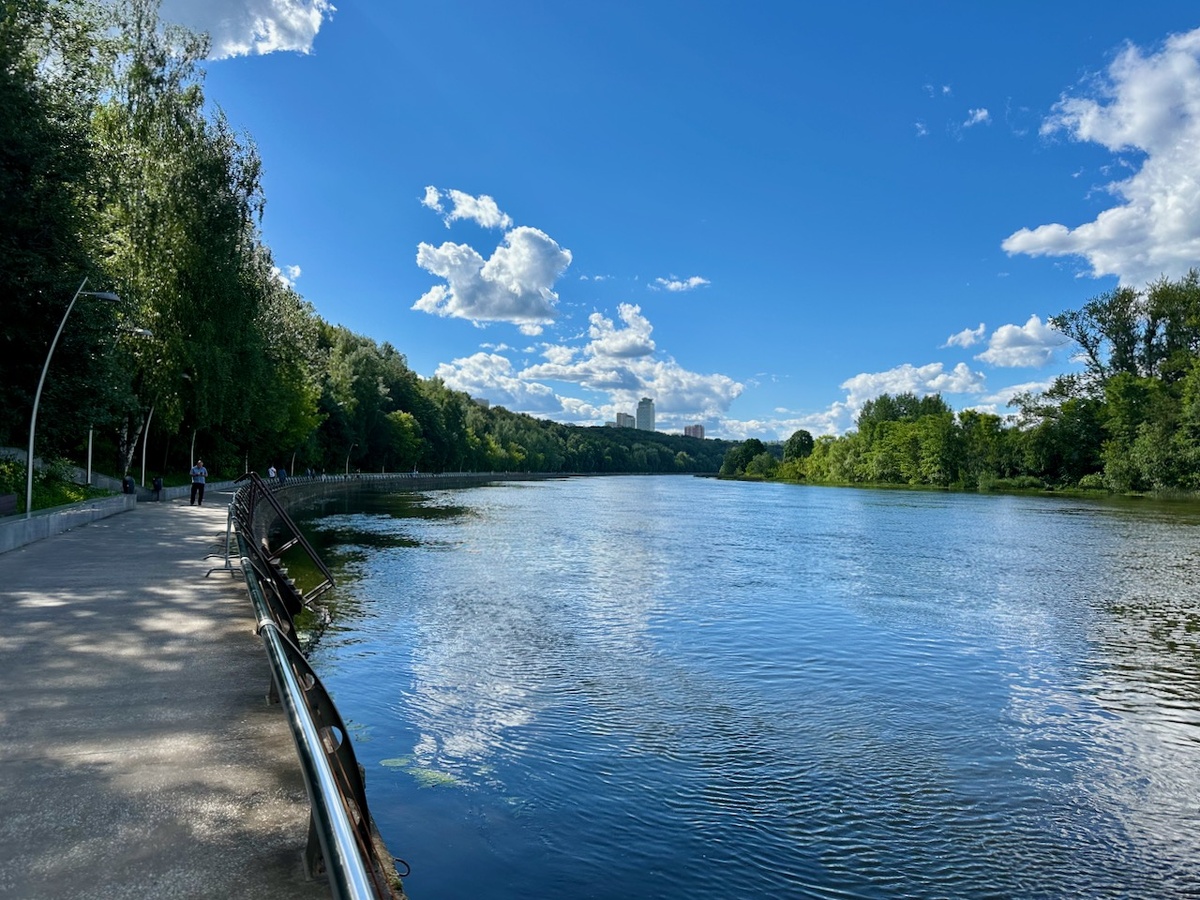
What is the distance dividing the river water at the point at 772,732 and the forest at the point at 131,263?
435 inches

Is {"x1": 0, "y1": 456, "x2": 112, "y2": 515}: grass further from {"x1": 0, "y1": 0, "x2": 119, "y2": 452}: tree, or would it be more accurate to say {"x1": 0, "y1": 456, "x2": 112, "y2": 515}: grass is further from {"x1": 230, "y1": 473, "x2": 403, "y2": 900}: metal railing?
{"x1": 230, "y1": 473, "x2": 403, "y2": 900}: metal railing

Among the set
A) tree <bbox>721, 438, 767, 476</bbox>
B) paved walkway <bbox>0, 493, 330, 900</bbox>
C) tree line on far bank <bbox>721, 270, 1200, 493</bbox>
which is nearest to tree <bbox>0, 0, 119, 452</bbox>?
paved walkway <bbox>0, 493, 330, 900</bbox>

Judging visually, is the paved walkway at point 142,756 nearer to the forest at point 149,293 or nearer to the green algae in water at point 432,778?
the green algae in water at point 432,778

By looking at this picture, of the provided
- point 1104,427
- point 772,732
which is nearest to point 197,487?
point 772,732

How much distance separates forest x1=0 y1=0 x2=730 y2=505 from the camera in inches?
849

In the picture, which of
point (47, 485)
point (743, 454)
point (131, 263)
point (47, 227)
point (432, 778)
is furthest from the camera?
point (743, 454)

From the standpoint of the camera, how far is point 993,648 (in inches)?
548

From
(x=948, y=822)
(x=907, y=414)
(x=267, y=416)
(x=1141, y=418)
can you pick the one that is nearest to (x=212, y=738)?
(x=948, y=822)

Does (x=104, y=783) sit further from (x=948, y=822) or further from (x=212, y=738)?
(x=948, y=822)

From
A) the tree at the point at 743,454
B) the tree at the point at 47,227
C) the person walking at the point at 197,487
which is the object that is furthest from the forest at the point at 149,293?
the tree at the point at 743,454

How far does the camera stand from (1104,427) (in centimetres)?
8106

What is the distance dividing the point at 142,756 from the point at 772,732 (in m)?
6.49

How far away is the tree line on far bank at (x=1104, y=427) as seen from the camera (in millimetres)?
71750

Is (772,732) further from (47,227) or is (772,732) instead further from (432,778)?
(47,227)
